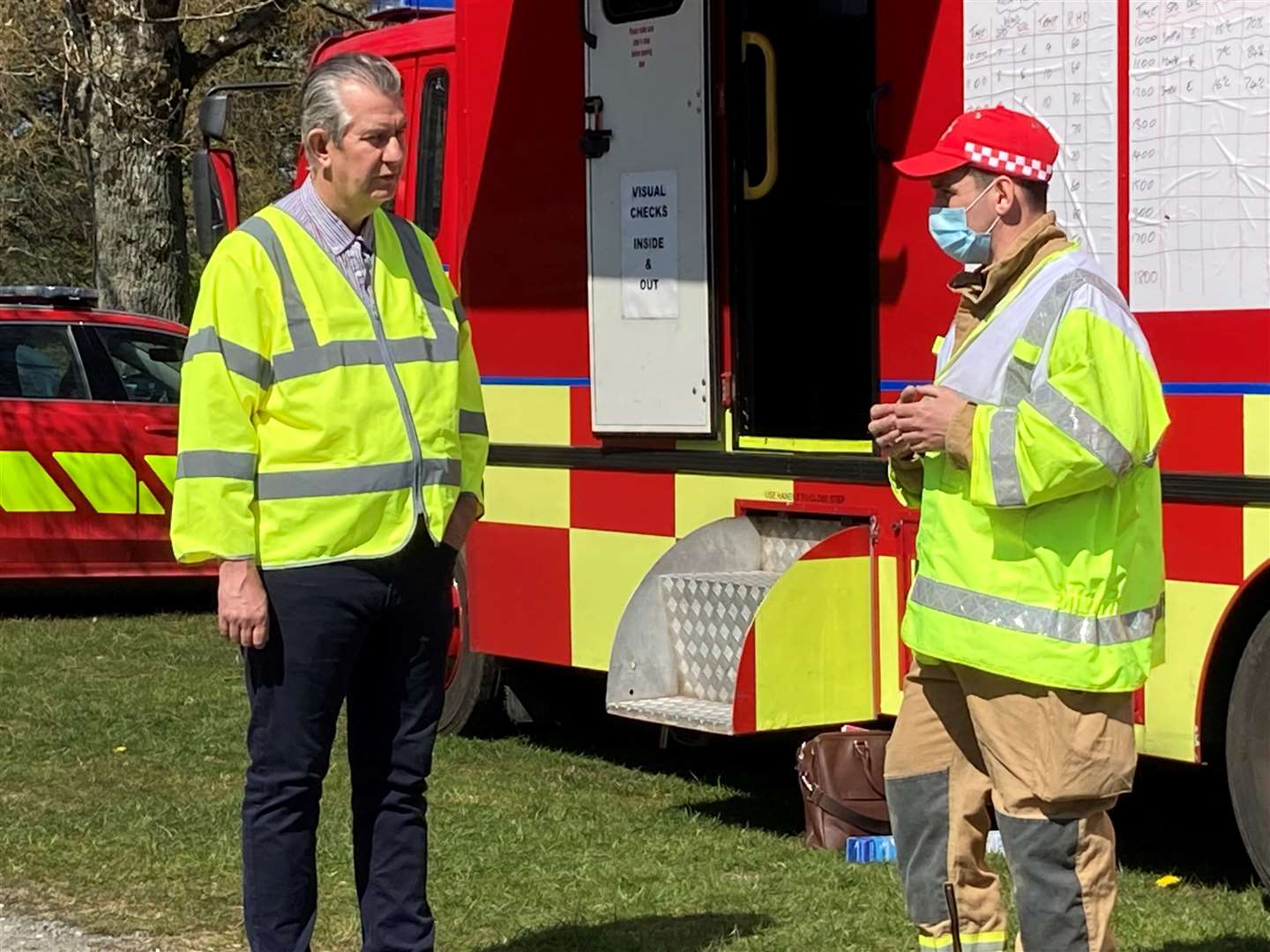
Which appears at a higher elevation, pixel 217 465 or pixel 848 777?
pixel 217 465

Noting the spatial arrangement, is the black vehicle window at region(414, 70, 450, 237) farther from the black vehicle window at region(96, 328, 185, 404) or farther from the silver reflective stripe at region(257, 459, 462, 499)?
the black vehicle window at region(96, 328, 185, 404)

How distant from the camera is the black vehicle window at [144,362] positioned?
11.5m

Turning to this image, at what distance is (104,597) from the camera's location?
12664 mm

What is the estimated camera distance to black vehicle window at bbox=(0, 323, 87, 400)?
11.2 m

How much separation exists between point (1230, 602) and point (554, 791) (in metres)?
2.56

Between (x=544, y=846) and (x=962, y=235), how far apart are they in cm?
278

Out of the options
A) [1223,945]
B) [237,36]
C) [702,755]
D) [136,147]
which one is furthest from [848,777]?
[237,36]

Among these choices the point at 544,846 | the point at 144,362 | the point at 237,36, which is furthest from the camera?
the point at 237,36

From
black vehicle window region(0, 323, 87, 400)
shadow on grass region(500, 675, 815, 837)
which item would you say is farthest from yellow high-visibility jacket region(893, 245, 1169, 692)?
black vehicle window region(0, 323, 87, 400)

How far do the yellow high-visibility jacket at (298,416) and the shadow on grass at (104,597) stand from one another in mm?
7772

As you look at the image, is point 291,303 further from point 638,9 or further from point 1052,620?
point 638,9

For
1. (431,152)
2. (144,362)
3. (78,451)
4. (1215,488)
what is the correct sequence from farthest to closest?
(144,362) → (78,451) → (431,152) → (1215,488)

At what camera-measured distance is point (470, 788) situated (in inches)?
272

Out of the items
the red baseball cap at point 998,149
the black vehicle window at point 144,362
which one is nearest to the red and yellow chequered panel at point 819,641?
the red baseball cap at point 998,149
